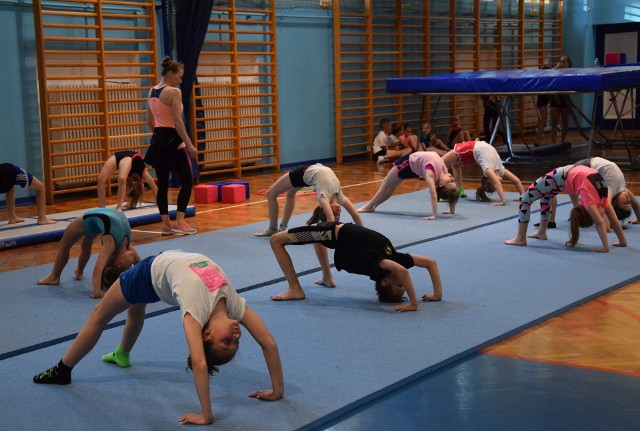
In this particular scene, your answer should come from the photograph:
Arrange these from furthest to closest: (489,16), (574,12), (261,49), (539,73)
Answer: (574,12), (489,16), (261,49), (539,73)

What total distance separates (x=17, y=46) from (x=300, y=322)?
6.15 metres

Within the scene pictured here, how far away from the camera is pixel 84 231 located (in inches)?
214

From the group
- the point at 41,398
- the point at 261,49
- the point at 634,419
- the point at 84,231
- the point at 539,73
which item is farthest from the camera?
the point at 261,49

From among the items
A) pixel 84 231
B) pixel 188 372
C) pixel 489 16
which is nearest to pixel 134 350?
pixel 188 372

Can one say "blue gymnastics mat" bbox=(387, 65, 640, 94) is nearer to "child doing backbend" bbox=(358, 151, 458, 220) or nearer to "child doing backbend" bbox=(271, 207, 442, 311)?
"child doing backbend" bbox=(358, 151, 458, 220)

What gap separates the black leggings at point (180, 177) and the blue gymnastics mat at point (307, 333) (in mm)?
514

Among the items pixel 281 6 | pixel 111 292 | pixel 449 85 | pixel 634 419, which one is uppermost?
pixel 281 6

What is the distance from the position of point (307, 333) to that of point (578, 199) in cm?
337

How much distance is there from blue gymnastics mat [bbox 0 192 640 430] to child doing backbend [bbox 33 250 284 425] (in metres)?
0.13

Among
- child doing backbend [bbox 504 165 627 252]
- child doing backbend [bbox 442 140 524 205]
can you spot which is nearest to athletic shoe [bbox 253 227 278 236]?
child doing backbend [bbox 504 165 627 252]

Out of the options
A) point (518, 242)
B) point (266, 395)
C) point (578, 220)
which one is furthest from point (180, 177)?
point (266, 395)

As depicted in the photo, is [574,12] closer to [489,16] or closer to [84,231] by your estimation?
Answer: [489,16]

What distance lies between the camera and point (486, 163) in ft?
29.3

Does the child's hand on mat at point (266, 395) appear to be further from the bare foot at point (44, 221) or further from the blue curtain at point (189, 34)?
the blue curtain at point (189, 34)
